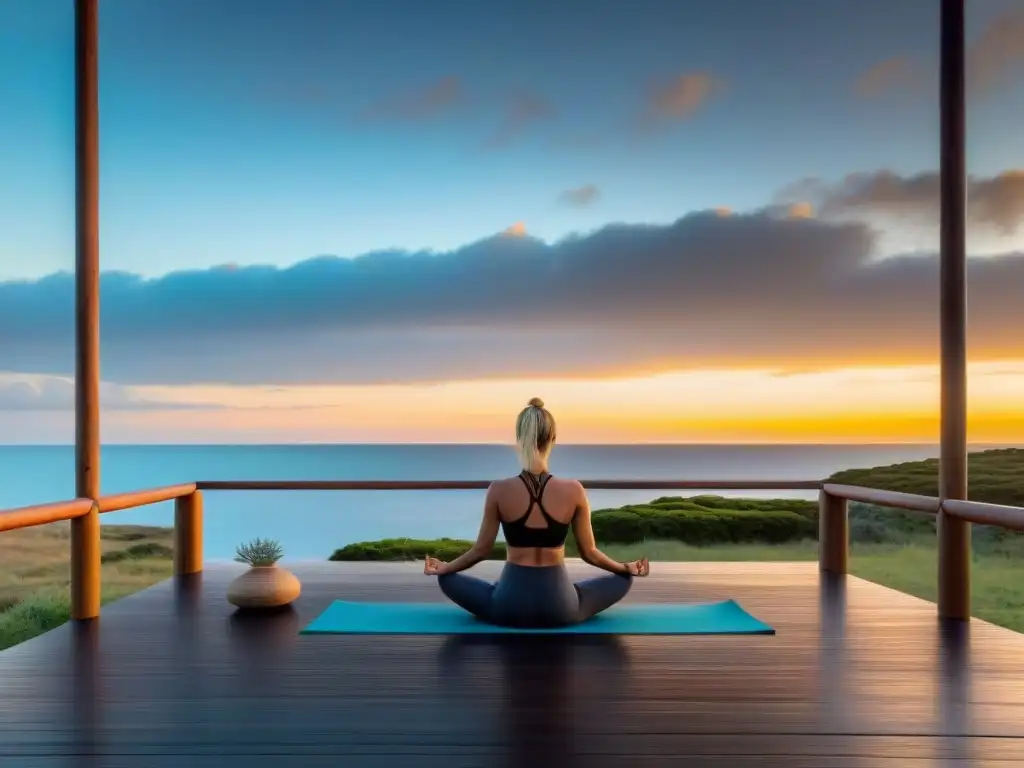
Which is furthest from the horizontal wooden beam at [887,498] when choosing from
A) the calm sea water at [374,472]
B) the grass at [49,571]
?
the grass at [49,571]

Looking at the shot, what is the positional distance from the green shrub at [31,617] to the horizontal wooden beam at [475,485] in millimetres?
9560

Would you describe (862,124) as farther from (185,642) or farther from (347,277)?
(185,642)

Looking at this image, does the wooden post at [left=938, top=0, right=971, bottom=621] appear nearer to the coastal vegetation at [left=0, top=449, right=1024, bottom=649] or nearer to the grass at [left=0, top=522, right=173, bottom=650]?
the coastal vegetation at [left=0, top=449, right=1024, bottom=649]

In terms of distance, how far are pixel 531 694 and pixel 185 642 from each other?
63.4 inches

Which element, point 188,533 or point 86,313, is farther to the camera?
point 188,533

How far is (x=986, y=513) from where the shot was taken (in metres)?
3.86

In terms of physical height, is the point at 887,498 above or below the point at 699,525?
above

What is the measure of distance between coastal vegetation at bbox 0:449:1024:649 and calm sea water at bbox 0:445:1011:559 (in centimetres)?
44

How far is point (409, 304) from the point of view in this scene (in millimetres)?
14977

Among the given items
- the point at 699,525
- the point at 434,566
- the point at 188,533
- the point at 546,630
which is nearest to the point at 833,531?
the point at 546,630

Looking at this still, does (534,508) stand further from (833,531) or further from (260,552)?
(833,531)

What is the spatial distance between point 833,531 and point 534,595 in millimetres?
2605

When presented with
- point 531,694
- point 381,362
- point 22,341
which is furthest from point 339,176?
point 531,694

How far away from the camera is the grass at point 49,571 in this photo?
13633mm
